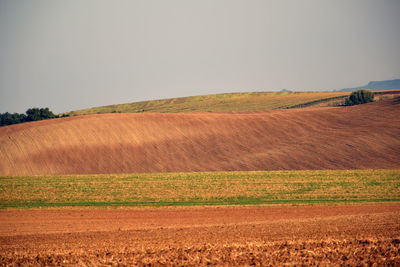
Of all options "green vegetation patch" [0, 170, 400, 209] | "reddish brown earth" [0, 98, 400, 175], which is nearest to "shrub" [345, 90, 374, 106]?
"reddish brown earth" [0, 98, 400, 175]

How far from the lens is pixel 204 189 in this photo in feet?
102

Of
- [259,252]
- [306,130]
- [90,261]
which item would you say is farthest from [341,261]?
[306,130]

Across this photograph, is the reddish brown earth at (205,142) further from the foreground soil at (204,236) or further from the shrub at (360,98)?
the shrub at (360,98)

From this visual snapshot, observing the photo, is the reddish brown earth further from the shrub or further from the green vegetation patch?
the shrub

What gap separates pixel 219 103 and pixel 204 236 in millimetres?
112829

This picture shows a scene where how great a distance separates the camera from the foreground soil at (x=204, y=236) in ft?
43.6

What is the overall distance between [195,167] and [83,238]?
102 ft

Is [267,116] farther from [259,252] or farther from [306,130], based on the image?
[259,252]

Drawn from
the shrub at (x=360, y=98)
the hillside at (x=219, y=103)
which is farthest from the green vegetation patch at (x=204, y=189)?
the hillside at (x=219, y=103)

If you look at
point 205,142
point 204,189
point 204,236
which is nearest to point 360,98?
point 205,142

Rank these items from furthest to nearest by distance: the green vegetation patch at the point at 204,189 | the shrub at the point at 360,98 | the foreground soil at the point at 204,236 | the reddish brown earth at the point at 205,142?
the shrub at the point at 360,98 → the reddish brown earth at the point at 205,142 → the green vegetation patch at the point at 204,189 → the foreground soil at the point at 204,236

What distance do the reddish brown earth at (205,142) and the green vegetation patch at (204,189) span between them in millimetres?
7578

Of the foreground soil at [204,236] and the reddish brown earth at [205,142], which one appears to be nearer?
the foreground soil at [204,236]

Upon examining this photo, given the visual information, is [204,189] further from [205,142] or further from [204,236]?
[205,142]
